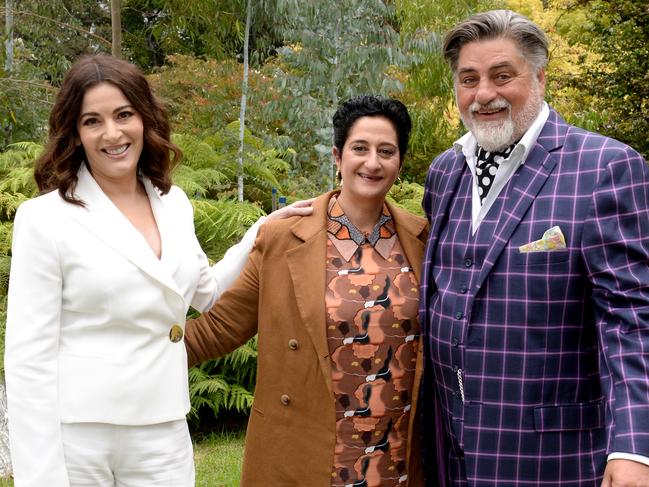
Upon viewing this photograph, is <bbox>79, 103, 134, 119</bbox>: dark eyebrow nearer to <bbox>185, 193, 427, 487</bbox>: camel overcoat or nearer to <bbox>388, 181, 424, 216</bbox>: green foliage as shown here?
<bbox>185, 193, 427, 487</bbox>: camel overcoat

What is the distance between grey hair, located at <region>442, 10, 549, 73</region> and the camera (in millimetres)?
2482

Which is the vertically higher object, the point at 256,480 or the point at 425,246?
the point at 425,246

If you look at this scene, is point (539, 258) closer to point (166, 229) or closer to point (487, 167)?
point (487, 167)

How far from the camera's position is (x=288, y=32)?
643 cm

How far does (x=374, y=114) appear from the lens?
285 cm

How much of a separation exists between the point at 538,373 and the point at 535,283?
0.28 m

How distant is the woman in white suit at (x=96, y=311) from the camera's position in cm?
227

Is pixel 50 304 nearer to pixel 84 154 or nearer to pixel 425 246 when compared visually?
pixel 84 154

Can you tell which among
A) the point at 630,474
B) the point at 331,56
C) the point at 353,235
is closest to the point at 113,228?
the point at 353,235

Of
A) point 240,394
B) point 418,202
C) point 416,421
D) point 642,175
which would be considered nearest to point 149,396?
point 416,421

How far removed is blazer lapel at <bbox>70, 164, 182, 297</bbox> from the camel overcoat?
48cm

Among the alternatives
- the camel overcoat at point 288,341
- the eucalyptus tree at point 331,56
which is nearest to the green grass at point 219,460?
the camel overcoat at point 288,341

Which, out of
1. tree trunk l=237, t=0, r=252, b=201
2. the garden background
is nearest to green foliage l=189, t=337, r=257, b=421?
the garden background

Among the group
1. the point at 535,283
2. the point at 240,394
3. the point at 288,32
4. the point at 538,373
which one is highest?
the point at 288,32
